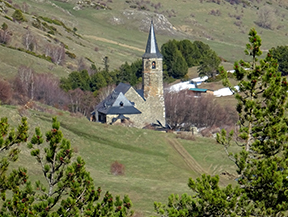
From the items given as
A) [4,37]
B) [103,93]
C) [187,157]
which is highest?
[4,37]

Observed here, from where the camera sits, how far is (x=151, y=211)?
36.6 m

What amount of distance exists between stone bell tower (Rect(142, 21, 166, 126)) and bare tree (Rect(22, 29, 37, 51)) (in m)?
33.2

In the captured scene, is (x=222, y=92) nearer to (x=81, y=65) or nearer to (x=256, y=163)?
(x=81, y=65)

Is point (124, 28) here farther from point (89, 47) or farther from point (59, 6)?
point (89, 47)

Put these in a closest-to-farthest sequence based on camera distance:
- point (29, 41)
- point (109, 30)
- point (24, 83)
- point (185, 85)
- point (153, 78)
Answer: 1. point (153, 78)
2. point (24, 83)
3. point (185, 85)
4. point (29, 41)
5. point (109, 30)

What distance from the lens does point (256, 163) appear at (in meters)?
22.2

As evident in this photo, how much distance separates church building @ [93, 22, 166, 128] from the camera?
7169 centimetres

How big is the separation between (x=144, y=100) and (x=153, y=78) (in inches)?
128

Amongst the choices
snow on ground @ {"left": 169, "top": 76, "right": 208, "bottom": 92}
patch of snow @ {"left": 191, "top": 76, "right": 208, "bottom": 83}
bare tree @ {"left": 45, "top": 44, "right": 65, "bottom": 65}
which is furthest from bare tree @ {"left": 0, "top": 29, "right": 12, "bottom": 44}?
patch of snow @ {"left": 191, "top": 76, "right": 208, "bottom": 83}

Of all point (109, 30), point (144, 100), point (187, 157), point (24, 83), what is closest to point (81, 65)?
point (24, 83)

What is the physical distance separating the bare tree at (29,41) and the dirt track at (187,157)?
1798 inches

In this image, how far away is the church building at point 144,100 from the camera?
71.7 metres

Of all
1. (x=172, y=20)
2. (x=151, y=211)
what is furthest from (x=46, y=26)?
(x=151, y=211)

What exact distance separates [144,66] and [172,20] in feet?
387
